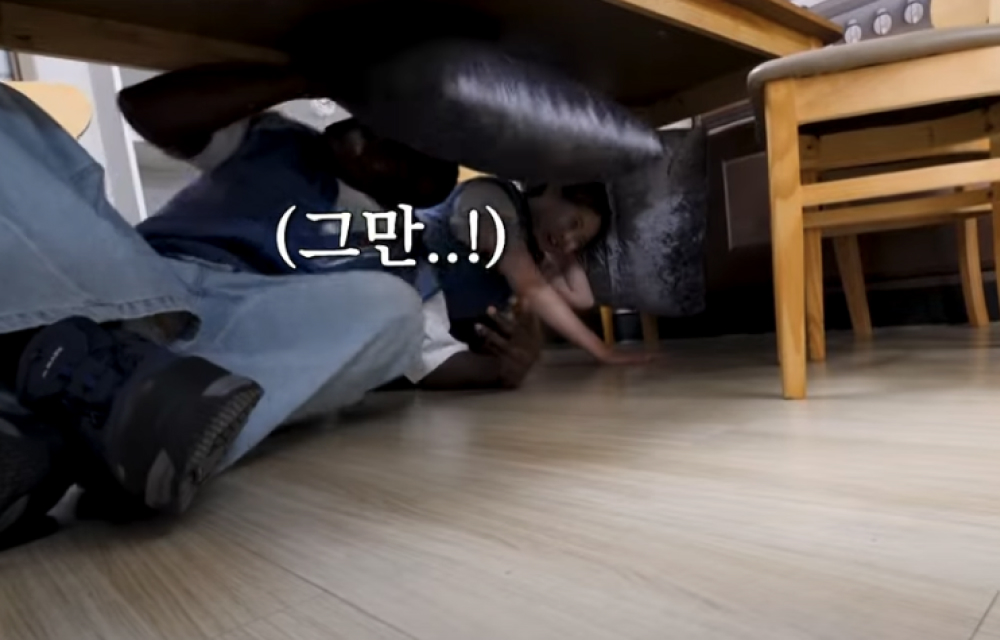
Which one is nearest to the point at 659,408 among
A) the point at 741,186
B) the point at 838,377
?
the point at 838,377

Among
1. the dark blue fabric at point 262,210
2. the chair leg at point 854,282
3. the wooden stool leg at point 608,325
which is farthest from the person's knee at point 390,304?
the wooden stool leg at point 608,325

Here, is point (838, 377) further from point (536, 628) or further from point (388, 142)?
point (536, 628)

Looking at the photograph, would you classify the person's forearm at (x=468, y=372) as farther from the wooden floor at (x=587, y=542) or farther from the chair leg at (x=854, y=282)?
the chair leg at (x=854, y=282)

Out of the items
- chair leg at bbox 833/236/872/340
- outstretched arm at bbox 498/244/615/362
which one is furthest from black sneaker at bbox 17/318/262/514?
chair leg at bbox 833/236/872/340

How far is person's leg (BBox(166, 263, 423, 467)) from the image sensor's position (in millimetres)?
850

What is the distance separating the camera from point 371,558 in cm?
50

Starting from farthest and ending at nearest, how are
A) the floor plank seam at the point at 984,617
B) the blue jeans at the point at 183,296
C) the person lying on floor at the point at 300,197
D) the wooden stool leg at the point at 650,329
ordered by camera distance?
the wooden stool leg at the point at 650,329, the person lying on floor at the point at 300,197, the blue jeans at the point at 183,296, the floor plank seam at the point at 984,617

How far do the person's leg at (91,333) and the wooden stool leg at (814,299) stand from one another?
108cm

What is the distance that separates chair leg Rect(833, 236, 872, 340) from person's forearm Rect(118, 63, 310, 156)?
1299 millimetres

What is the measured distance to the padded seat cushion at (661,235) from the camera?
4.81 ft

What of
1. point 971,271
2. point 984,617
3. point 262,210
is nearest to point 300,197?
point 262,210

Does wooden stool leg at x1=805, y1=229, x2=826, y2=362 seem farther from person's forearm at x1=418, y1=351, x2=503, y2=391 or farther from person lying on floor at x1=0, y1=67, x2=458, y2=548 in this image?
person lying on floor at x1=0, y1=67, x2=458, y2=548

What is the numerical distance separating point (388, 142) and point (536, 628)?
33.7 inches

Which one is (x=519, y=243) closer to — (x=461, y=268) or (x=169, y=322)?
(x=461, y=268)
